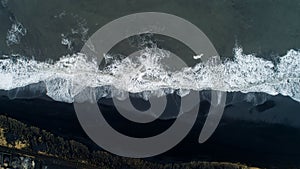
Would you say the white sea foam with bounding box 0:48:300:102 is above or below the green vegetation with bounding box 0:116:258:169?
above

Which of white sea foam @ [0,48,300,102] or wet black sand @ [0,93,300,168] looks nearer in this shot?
wet black sand @ [0,93,300,168]

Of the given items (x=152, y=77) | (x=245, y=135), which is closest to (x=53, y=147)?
(x=152, y=77)

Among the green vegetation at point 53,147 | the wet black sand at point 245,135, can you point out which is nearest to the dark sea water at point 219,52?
the wet black sand at point 245,135

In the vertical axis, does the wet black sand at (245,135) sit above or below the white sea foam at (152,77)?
below

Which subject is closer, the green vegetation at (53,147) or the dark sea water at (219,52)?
the dark sea water at (219,52)

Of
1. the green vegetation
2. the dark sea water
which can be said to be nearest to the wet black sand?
the dark sea water

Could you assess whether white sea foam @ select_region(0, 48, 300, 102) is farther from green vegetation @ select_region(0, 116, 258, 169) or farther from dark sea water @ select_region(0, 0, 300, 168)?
green vegetation @ select_region(0, 116, 258, 169)

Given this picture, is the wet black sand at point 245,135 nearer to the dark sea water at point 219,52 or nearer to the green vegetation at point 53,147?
the dark sea water at point 219,52
